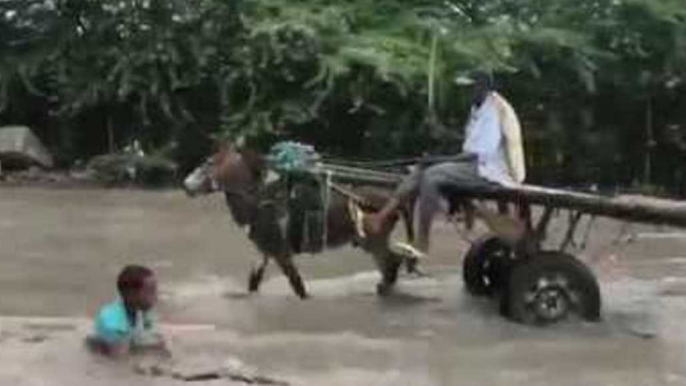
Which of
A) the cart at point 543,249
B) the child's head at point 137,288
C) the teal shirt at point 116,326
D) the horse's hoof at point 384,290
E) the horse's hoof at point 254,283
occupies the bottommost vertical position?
the horse's hoof at point 384,290

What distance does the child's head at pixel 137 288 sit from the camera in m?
9.73

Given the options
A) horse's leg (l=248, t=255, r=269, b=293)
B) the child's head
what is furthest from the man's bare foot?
the child's head

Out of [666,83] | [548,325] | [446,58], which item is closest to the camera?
[548,325]

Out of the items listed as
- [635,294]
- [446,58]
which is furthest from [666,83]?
[635,294]

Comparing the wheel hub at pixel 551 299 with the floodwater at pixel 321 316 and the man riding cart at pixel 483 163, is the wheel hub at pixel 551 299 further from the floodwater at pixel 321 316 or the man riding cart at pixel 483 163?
the man riding cart at pixel 483 163

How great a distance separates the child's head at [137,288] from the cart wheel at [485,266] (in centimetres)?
419

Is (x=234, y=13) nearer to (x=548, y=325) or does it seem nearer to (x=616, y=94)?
(x=616, y=94)

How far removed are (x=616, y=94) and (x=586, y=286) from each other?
486 inches

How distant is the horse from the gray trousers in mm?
317

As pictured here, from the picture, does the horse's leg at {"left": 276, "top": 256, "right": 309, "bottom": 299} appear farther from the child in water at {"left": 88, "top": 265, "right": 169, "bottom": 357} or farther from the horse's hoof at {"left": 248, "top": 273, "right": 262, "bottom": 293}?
the child in water at {"left": 88, "top": 265, "right": 169, "bottom": 357}

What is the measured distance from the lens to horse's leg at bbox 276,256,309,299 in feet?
42.9

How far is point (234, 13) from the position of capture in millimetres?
23703

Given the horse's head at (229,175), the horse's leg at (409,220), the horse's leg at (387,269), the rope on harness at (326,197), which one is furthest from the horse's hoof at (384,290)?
the horse's head at (229,175)

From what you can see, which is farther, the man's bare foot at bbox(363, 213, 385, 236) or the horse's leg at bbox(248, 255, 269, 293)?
the horse's leg at bbox(248, 255, 269, 293)
